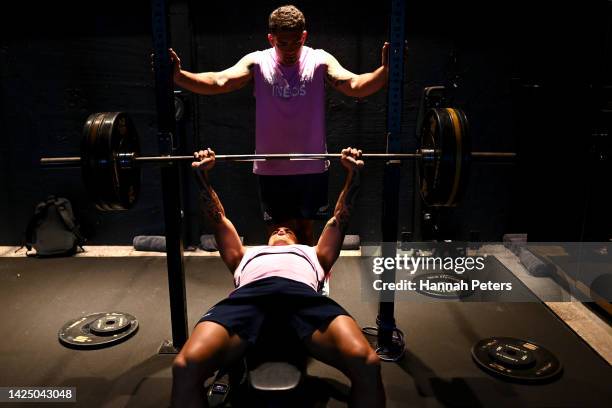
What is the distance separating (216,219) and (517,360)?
5.24 feet

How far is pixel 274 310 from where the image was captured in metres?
2.01

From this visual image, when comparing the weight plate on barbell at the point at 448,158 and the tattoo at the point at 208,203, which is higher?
the weight plate on barbell at the point at 448,158

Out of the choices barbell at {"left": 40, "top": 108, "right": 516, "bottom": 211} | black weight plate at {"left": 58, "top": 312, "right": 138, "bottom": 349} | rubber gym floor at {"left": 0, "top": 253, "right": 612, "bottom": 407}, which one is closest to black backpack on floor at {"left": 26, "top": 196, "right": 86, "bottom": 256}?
rubber gym floor at {"left": 0, "top": 253, "right": 612, "bottom": 407}

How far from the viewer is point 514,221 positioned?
14.1 feet

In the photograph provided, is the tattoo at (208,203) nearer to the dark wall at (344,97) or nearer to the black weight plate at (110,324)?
the black weight plate at (110,324)

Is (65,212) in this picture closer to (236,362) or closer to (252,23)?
(252,23)

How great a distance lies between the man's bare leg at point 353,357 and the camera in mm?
1825

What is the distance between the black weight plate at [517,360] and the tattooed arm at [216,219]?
1.32 metres

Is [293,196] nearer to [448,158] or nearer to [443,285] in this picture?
[448,158]

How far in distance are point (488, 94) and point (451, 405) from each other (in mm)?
2669

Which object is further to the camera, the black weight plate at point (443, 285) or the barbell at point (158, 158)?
the black weight plate at point (443, 285)

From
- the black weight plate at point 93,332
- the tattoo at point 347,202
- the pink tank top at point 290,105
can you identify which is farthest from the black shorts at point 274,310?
the black weight plate at point 93,332

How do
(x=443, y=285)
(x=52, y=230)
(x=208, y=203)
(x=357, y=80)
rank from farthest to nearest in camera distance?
1. (x=52, y=230)
2. (x=443, y=285)
3. (x=357, y=80)
4. (x=208, y=203)

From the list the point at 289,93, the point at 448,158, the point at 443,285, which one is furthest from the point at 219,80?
the point at 443,285
